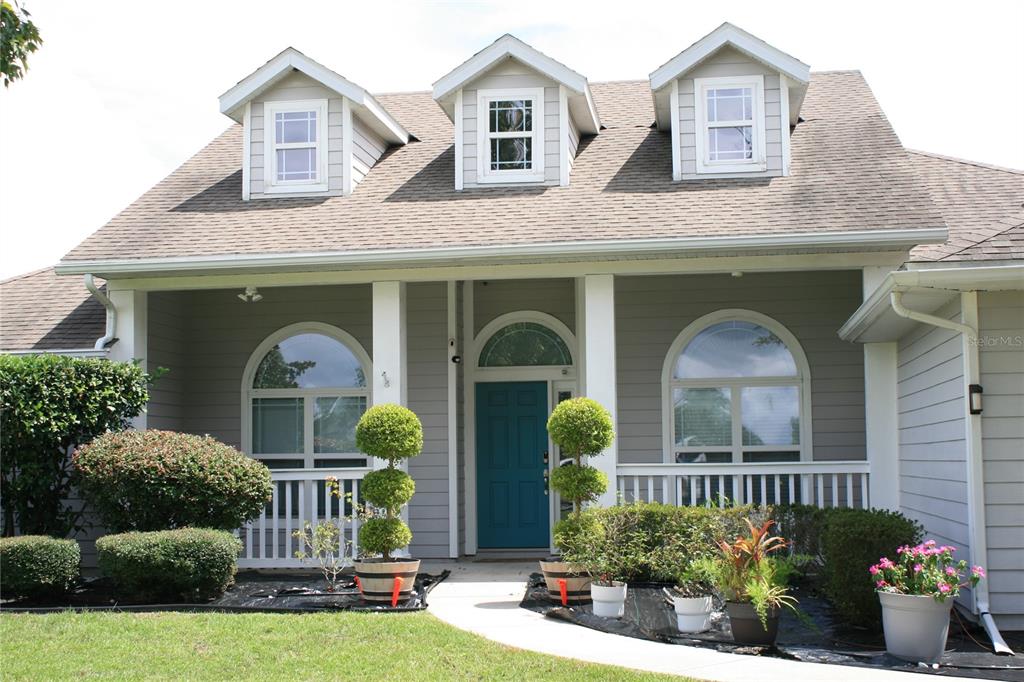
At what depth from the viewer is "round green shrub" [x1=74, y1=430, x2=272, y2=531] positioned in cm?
984

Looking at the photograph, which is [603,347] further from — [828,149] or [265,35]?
[265,35]

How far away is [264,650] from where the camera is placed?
288 inches

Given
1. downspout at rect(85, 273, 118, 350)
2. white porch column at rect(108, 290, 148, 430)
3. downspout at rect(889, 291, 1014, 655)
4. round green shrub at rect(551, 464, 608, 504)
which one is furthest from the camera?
white porch column at rect(108, 290, 148, 430)

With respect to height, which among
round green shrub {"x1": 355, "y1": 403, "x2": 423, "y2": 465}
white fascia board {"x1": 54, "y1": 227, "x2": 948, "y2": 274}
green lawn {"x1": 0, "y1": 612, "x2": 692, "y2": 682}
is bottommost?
green lawn {"x1": 0, "y1": 612, "x2": 692, "y2": 682}

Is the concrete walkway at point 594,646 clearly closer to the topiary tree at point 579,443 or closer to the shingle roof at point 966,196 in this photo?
the topiary tree at point 579,443

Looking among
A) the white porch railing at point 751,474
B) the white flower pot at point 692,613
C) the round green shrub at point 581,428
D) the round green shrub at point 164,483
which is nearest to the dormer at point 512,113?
the round green shrub at point 581,428

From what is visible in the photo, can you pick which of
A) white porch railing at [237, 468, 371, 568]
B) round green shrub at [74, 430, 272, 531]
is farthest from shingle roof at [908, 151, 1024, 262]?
round green shrub at [74, 430, 272, 531]

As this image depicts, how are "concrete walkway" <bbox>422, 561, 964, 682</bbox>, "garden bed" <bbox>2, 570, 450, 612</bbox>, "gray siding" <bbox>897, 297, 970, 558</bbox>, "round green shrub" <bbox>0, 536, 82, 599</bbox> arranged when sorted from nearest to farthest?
1. "concrete walkway" <bbox>422, 561, 964, 682</bbox>
2. "gray siding" <bbox>897, 297, 970, 558</bbox>
3. "garden bed" <bbox>2, 570, 450, 612</bbox>
4. "round green shrub" <bbox>0, 536, 82, 599</bbox>

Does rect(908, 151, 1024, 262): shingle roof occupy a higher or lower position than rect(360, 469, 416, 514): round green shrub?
higher

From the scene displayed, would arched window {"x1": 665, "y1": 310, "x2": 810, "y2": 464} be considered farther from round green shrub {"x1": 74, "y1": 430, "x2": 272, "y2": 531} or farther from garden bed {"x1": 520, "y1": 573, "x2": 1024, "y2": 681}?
round green shrub {"x1": 74, "y1": 430, "x2": 272, "y2": 531}

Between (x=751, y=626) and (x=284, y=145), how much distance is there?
8.09 metres

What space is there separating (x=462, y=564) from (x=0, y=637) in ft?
17.3

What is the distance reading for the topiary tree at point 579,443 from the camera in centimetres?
973

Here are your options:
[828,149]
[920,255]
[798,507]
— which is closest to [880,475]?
[798,507]
